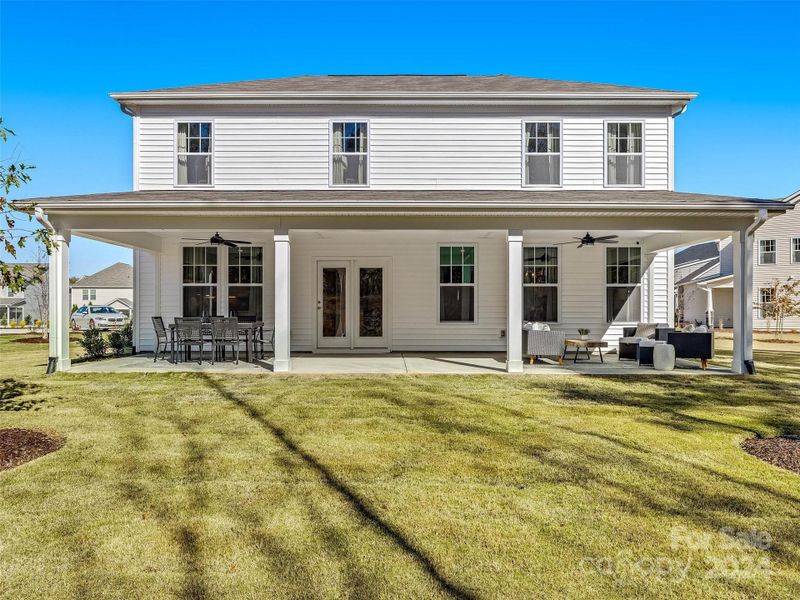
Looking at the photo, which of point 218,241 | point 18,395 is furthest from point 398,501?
point 218,241

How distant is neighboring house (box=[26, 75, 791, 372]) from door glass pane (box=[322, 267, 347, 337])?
0.03 meters

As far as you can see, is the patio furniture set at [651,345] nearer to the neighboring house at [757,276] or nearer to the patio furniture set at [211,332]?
the patio furniture set at [211,332]

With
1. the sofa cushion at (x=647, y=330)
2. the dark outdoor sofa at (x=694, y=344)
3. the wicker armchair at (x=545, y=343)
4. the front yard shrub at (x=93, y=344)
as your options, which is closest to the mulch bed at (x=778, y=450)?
the dark outdoor sofa at (x=694, y=344)

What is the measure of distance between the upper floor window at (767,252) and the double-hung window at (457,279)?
71.4ft

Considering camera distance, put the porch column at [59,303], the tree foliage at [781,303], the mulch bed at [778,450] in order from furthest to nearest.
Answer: the tree foliage at [781,303]
the porch column at [59,303]
the mulch bed at [778,450]

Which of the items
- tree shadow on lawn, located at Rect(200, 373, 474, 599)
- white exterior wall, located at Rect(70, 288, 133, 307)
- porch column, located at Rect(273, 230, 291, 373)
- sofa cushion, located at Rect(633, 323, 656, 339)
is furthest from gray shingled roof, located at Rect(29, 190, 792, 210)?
white exterior wall, located at Rect(70, 288, 133, 307)

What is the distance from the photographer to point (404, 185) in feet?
43.2

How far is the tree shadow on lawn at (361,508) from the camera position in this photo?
296cm

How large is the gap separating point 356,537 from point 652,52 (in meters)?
17.9

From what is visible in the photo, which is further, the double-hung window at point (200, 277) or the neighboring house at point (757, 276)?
the neighboring house at point (757, 276)

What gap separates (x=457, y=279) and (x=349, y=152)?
14.3 feet

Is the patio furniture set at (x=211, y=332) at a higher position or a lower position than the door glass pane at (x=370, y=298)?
lower

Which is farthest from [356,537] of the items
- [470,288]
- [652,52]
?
[652,52]

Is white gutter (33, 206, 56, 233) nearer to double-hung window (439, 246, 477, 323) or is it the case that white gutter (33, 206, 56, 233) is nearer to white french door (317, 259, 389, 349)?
white french door (317, 259, 389, 349)
